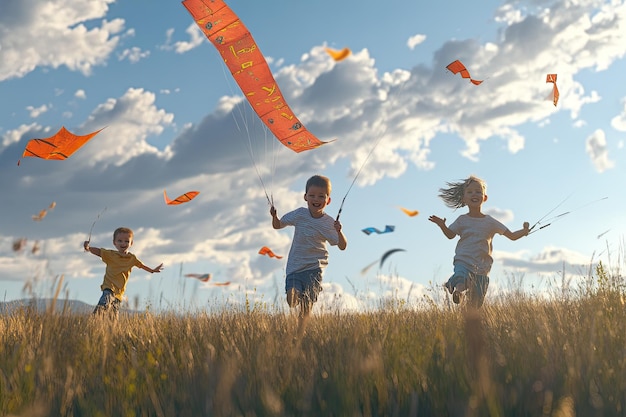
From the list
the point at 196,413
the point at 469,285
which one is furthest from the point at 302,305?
the point at 196,413

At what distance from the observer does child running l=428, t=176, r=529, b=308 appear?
8047mm

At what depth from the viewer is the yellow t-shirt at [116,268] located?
9.53 meters

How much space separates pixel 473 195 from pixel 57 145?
5.01 metres

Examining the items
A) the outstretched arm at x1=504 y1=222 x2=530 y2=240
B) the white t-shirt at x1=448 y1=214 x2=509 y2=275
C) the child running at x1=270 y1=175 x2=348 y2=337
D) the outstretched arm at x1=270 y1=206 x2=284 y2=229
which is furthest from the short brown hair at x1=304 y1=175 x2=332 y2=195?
the outstretched arm at x1=504 y1=222 x2=530 y2=240

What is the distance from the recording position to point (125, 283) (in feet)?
31.9

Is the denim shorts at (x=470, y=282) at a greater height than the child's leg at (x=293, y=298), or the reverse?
the denim shorts at (x=470, y=282)

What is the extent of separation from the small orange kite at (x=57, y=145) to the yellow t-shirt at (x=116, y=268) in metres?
2.30

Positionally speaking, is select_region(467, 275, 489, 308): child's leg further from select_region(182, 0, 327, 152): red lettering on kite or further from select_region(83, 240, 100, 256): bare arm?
select_region(83, 240, 100, 256): bare arm

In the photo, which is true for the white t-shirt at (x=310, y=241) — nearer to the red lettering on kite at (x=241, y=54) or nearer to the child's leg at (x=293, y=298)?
the child's leg at (x=293, y=298)

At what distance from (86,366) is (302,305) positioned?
3087 mm

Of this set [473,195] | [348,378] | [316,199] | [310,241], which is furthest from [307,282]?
[348,378]

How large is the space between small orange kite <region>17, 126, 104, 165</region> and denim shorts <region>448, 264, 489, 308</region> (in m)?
4.54

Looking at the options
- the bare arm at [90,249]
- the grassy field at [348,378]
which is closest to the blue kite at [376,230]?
the grassy field at [348,378]

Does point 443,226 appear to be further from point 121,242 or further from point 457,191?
point 121,242
